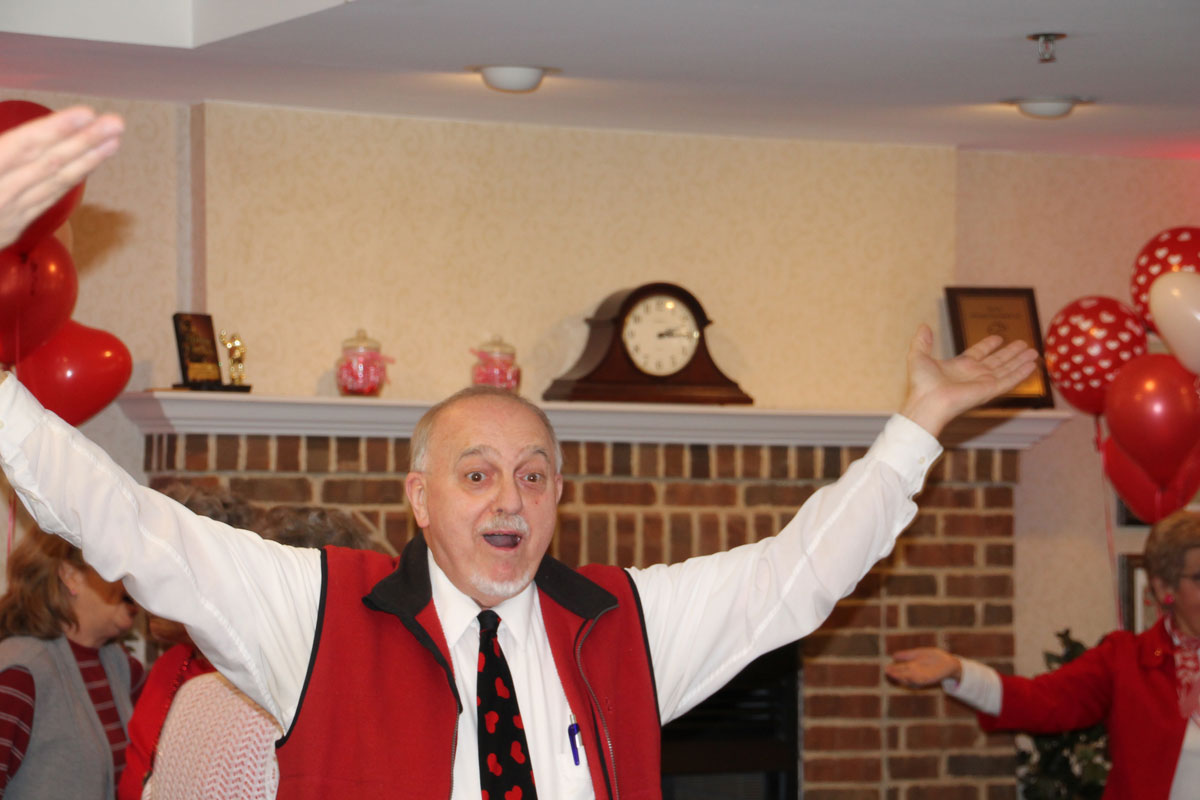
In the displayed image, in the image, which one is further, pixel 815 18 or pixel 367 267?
pixel 367 267

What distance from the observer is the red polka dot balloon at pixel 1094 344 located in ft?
11.7

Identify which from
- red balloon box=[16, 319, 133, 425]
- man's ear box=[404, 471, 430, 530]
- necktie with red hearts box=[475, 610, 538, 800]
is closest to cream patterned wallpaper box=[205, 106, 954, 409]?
red balloon box=[16, 319, 133, 425]

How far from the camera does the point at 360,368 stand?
3.76m

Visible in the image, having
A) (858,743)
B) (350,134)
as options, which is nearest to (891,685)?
(858,743)

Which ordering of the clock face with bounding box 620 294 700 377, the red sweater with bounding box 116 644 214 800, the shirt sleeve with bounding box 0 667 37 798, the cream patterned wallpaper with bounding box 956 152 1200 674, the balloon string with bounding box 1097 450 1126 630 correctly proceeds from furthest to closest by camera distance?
1. the cream patterned wallpaper with bounding box 956 152 1200 674
2. the balloon string with bounding box 1097 450 1126 630
3. the clock face with bounding box 620 294 700 377
4. the shirt sleeve with bounding box 0 667 37 798
5. the red sweater with bounding box 116 644 214 800

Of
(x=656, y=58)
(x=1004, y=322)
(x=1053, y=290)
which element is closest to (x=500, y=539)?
(x=656, y=58)

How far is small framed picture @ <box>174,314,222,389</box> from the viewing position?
366 centimetres

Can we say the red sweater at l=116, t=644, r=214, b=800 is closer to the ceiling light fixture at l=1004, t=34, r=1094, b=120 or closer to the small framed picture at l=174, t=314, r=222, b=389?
the small framed picture at l=174, t=314, r=222, b=389

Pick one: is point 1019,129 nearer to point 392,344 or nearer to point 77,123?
point 392,344

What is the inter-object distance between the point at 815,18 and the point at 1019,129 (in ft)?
4.93

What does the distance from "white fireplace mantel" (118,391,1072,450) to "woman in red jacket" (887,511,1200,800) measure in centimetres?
94

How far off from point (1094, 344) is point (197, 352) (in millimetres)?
2374

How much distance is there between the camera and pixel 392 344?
3.97 metres

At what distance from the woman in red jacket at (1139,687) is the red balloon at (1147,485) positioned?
0.28m
